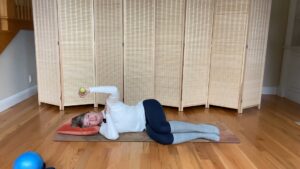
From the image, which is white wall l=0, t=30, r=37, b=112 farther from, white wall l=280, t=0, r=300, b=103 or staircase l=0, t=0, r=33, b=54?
white wall l=280, t=0, r=300, b=103

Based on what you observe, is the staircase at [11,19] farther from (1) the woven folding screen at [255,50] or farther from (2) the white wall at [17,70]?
(1) the woven folding screen at [255,50]

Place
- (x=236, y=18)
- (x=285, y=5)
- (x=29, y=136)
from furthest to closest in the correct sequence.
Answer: (x=285, y=5) < (x=236, y=18) < (x=29, y=136)

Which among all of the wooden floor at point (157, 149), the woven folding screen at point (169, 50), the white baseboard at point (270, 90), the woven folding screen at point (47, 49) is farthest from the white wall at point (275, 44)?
the woven folding screen at point (47, 49)

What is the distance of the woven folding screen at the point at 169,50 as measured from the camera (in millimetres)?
3180

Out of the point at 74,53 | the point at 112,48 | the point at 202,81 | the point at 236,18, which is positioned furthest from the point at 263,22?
the point at 74,53

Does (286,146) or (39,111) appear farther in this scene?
(39,111)

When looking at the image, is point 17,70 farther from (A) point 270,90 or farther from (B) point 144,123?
(A) point 270,90

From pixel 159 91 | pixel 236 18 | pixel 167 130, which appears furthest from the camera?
pixel 159 91

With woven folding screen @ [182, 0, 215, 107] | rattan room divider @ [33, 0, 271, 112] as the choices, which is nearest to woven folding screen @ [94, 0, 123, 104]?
rattan room divider @ [33, 0, 271, 112]

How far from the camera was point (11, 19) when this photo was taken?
3104mm

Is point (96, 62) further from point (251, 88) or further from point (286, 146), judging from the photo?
point (286, 146)

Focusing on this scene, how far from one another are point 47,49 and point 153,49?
4.58 feet

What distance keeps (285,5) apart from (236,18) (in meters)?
1.55

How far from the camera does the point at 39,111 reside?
127 inches
